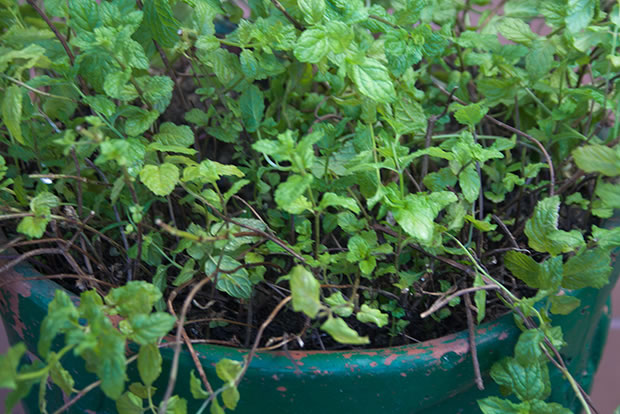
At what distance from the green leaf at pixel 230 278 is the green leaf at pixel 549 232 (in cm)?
23

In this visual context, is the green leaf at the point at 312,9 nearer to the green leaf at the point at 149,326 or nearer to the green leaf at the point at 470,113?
the green leaf at the point at 470,113

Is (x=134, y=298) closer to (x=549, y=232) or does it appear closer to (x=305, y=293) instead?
(x=305, y=293)

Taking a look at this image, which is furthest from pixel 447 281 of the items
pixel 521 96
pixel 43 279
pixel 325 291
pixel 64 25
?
pixel 64 25

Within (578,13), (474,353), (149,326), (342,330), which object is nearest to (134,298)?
(149,326)

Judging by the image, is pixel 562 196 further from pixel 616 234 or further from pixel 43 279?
pixel 43 279

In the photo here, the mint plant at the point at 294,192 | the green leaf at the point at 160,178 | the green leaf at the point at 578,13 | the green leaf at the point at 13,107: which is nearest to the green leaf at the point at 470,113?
the mint plant at the point at 294,192

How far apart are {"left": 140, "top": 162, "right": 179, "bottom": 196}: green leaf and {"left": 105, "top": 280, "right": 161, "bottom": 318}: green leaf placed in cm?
7

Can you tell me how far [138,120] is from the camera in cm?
49

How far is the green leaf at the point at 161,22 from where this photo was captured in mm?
478

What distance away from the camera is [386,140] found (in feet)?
1.56

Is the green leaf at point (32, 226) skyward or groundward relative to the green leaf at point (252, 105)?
groundward

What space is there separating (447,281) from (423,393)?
11 cm

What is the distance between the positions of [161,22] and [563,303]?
376 mm

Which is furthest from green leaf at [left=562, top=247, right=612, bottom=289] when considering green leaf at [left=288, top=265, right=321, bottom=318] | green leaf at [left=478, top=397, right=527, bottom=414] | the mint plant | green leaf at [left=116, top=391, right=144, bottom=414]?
green leaf at [left=116, top=391, right=144, bottom=414]
